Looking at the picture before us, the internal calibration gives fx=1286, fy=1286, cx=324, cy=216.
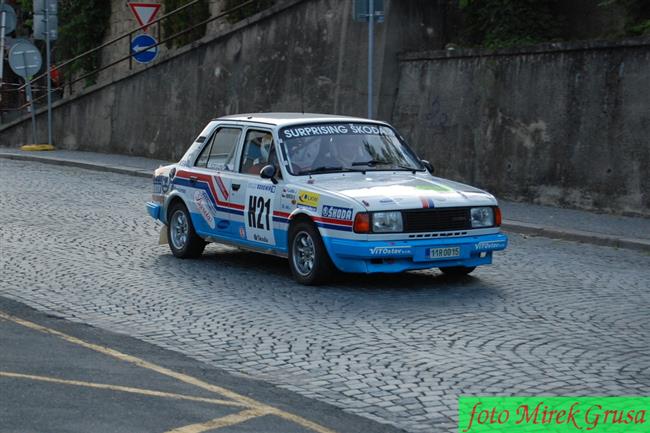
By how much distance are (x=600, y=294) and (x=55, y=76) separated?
1143 inches

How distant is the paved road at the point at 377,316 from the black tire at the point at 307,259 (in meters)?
0.21

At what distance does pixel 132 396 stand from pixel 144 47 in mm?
23996

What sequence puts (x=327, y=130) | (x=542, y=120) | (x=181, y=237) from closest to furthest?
(x=327, y=130) → (x=181, y=237) → (x=542, y=120)

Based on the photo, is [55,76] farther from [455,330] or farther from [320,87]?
[455,330]

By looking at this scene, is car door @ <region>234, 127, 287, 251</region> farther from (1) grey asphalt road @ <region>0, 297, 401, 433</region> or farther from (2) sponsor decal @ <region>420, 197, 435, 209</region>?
(1) grey asphalt road @ <region>0, 297, 401, 433</region>

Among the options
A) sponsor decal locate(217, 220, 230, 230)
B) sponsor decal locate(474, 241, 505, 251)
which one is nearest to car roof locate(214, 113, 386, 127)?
sponsor decal locate(217, 220, 230, 230)

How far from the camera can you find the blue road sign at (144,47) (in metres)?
30.5

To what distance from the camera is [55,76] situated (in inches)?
1512

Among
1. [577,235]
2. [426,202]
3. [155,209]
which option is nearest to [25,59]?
[155,209]

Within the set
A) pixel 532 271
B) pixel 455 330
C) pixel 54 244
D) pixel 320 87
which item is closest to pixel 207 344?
pixel 455 330

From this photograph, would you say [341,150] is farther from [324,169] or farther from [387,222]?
[387,222]

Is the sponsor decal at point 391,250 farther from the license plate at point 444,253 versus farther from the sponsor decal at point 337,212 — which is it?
the sponsor decal at point 337,212

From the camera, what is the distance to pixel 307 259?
1209cm

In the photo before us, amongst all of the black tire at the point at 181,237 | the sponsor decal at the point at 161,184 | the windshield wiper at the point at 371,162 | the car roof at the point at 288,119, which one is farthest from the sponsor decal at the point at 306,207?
the sponsor decal at the point at 161,184
